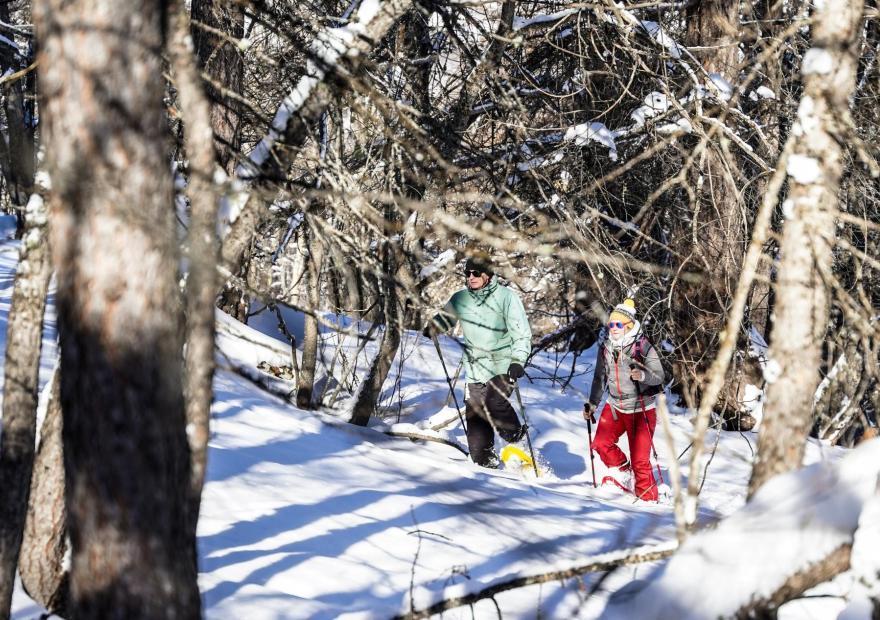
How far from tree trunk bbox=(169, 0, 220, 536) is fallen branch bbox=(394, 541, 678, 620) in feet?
2.53

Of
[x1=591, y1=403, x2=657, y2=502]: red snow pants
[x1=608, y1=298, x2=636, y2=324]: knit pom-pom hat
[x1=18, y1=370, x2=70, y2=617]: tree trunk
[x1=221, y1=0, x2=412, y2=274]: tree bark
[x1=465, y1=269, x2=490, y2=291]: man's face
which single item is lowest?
[x1=591, y1=403, x2=657, y2=502]: red snow pants

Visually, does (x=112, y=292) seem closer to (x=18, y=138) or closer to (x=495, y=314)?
(x=18, y=138)

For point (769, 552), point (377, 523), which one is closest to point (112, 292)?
point (769, 552)

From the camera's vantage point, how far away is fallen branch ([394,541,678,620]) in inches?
102

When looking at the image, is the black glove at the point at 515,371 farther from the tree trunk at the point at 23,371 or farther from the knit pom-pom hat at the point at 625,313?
the tree trunk at the point at 23,371

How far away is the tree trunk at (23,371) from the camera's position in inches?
110

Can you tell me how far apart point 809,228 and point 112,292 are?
214cm

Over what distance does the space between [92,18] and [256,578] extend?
2.42 meters

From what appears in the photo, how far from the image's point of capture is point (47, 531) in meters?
3.07

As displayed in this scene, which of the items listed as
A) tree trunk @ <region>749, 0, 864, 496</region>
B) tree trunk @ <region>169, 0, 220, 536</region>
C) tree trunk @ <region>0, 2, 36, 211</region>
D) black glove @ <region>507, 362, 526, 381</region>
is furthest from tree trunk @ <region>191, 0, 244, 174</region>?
black glove @ <region>507, 362, 526, 381</region>

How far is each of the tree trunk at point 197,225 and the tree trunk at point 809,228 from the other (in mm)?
1732

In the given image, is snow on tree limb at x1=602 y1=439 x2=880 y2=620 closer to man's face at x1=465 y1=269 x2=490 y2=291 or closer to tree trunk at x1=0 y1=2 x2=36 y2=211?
tree trunk at x1=0 y1=2 x2=36 y2=211

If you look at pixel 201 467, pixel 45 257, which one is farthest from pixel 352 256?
pixel 45 257

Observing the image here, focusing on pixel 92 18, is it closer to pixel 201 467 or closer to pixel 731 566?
pixel 201 467
